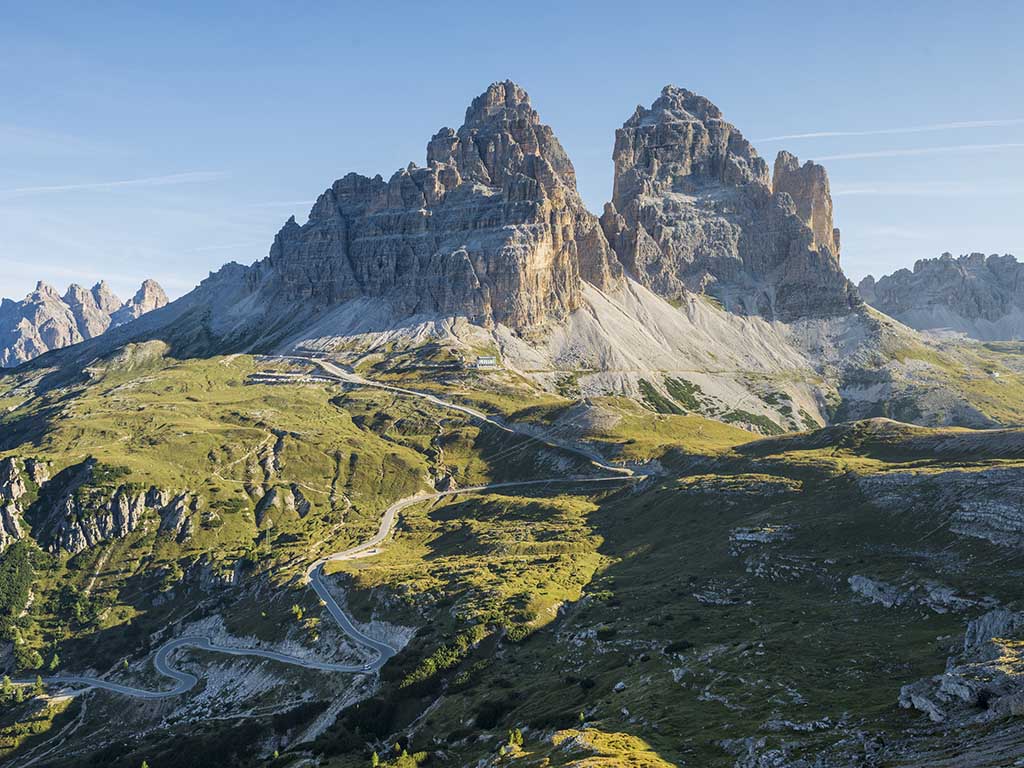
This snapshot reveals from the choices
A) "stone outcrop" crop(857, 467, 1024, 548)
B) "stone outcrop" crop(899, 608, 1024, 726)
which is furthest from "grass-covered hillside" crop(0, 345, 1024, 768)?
"stone outcrop" crop(857, 467, 1024, 548)

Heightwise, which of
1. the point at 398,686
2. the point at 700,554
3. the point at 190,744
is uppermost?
the point at 700,554

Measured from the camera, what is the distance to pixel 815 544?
496 ft

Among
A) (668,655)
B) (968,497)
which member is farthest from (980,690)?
(968,497)

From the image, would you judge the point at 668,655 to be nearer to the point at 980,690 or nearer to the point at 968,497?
the point at 980,690

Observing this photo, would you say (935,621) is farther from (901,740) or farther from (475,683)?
(475,683)

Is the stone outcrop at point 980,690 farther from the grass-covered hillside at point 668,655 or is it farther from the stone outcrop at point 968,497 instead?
the stone outcrop at point 968,497

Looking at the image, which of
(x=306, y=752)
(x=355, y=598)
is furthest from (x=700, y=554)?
(x=306, y=752)

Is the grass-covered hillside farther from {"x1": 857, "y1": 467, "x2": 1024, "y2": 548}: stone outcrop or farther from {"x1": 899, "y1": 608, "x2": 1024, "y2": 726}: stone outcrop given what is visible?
{"x1": 857, "y1": 467, "x2": 1024, "y2": 548}: stone outcrop

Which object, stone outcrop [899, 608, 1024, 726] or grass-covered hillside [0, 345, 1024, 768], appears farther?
grass-covered hillside [0, 345, 1024, 768]

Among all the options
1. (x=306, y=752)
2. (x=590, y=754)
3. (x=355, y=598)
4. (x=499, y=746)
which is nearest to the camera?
(x=590, y=754)

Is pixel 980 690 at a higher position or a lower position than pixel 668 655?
higher

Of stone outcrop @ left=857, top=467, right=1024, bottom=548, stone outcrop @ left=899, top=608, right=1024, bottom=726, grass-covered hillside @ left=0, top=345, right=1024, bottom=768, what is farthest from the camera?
stone outcrop @ left=857, top=467, right=1024, bottom=548

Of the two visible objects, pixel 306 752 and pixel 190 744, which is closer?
pixel 306 752

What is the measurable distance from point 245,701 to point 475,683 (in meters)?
57.0
